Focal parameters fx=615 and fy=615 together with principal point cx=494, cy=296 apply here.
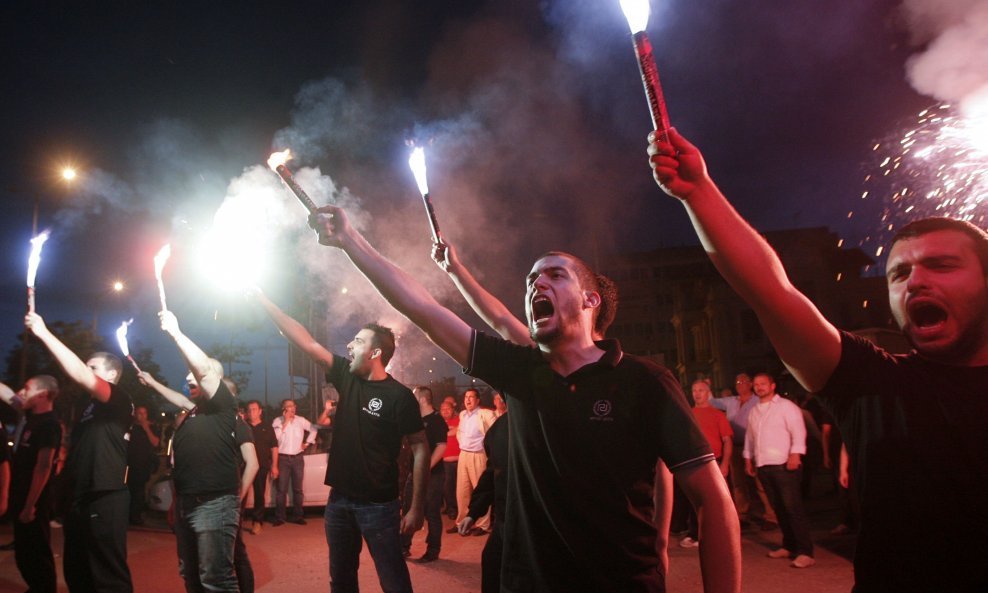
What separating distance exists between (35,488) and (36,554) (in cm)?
70

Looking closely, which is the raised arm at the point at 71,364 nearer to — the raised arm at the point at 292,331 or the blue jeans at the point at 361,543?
the raised arm at the point at 292,331

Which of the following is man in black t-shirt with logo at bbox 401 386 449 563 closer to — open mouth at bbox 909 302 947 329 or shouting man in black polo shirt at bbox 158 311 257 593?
shouting man in black polo shirt at bbox 158 311 257 593

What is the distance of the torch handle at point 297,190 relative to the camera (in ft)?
9.18

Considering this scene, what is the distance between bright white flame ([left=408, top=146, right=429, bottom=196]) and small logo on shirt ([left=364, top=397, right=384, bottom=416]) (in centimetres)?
221

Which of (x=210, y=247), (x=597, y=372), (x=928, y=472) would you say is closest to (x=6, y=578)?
(x=210, y=247)

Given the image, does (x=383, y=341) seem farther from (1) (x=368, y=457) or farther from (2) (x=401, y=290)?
(2) (x=401, y=290)

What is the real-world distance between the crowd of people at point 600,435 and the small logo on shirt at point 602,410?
1 centimetres

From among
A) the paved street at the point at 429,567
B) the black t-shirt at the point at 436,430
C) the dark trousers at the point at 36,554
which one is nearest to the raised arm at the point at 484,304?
the paved street at the point at 429,567

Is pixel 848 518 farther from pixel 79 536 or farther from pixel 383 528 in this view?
pixel 79 536

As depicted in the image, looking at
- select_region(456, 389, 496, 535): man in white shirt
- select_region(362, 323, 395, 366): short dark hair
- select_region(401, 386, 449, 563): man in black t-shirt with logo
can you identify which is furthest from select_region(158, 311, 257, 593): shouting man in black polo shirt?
select_region(456, 389, 496, 535): man in white shirt

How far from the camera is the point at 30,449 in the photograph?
611 cm

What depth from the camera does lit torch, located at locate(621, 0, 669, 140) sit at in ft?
4.90

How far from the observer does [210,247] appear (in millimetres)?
5555

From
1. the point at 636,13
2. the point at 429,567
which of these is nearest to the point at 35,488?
the point at 429,567
